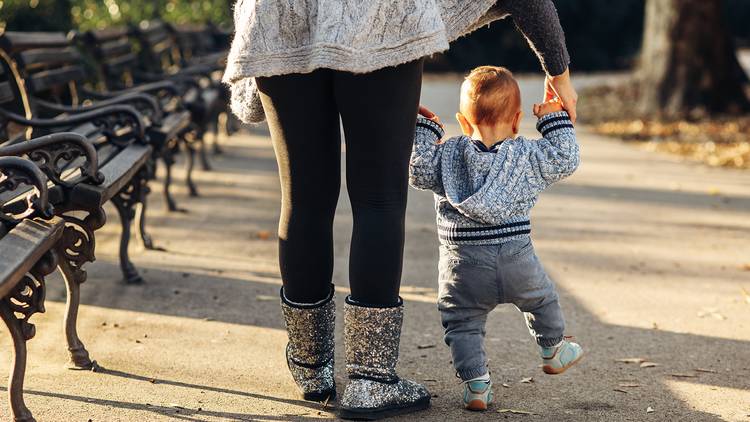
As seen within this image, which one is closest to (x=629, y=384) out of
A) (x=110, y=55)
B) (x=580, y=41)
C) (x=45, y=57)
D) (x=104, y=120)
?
(x=104, y=120)

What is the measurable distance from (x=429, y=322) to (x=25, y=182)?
6.20 ft

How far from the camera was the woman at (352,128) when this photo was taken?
3145 mm

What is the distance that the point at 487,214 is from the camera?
3.48m

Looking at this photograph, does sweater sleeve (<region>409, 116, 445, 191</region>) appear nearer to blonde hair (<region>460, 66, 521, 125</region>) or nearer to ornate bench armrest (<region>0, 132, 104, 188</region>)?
blonde hair (<region>460, 66, 521, 125</region>)

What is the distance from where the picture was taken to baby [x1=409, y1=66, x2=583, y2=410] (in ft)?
11.5

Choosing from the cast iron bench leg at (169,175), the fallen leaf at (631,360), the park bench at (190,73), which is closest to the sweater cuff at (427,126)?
the fallen leaf at (631,360)

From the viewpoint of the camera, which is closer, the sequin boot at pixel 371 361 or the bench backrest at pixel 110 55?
the sequin boot at pixel 371 361

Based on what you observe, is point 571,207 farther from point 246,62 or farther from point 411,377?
point 246,62

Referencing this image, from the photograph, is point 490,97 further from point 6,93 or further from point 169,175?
point 169,175

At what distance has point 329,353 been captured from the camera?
11.9 feet

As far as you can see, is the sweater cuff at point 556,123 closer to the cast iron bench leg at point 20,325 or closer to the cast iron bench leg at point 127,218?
the cast iron bench leg at point 20,325

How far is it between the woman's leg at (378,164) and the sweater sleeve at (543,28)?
41 cm

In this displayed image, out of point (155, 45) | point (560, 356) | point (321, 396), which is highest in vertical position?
point (155, 45)

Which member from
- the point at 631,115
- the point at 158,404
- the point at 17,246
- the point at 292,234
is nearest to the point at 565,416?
the point at 292,234
